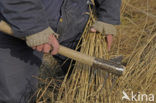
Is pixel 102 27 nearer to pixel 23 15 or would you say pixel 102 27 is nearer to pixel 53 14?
pixel 53 14

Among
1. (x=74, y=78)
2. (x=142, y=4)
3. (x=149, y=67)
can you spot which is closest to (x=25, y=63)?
(x=74, y=78)

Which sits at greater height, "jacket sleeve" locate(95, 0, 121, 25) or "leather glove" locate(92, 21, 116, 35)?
"jacket sleeve" locate(95, 0, 121, 25)

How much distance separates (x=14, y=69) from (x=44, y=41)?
0.37 metres

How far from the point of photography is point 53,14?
1669mm

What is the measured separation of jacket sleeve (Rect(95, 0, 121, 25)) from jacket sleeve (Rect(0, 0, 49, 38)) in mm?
518

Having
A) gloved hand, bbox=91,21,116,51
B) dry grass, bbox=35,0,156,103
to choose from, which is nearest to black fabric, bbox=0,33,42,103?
dry grass, bbox=35,0,156,103

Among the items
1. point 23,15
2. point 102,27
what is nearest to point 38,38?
point 23,15

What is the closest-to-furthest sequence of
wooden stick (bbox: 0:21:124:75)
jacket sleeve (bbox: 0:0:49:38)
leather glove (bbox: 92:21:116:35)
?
jacket sleeve (bbox: 0:0:49:38)
wooden stick (bbox: 0:21:124:75)
leather glove (bbox: 92:21:116:35)

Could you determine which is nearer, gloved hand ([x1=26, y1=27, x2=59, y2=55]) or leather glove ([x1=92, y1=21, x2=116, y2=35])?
gloved hand ([x1=26, y1=27, x2=59, y2=55])

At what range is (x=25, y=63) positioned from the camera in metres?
1.73

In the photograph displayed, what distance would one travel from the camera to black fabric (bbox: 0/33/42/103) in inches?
64.3

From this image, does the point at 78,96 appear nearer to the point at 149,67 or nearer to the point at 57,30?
the point at 57,30

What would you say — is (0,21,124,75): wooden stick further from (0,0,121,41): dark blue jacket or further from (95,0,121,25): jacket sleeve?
(95,0,121,25): jacket sleeve

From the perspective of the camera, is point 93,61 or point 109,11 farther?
point 109,11
